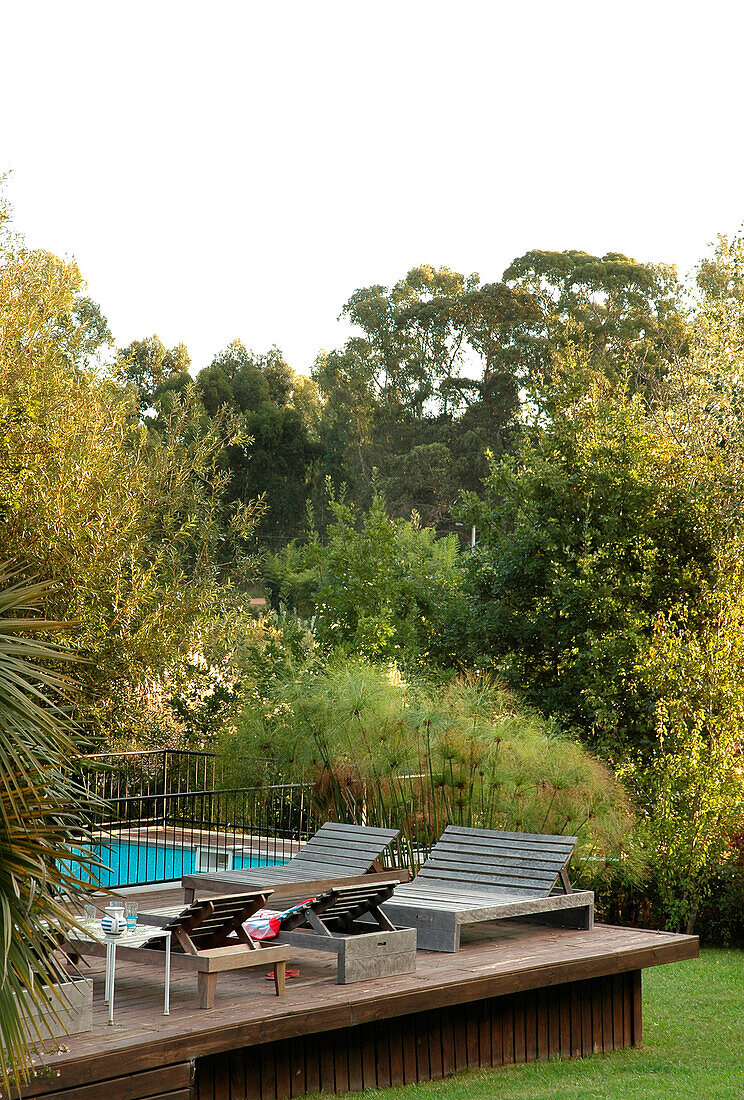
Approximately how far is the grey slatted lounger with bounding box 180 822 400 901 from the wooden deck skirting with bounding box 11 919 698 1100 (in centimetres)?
47

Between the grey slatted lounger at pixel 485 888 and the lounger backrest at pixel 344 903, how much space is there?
2.19 ft

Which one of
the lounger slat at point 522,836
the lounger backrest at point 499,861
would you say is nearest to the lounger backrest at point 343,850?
the lounger backrest at point 499,861

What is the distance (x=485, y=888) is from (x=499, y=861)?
0.22 meters

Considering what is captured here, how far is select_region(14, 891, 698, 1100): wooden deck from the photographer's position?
15.1ft

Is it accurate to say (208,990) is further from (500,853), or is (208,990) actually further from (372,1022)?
(500,853)

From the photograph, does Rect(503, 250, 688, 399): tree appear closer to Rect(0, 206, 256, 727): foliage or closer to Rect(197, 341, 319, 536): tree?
Rect(197, 341, 319, 536): tree

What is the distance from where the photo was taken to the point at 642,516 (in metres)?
12.5

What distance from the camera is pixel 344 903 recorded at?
5.91 meters

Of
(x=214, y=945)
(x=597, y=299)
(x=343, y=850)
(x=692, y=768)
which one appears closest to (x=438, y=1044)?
(x=214, y=945)

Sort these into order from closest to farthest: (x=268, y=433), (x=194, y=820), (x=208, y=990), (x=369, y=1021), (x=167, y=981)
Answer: (x=167, y=981)
(x=208, y=990)
(x=369, y=1021)
(x=194, y=820)
(x=268, y=433)

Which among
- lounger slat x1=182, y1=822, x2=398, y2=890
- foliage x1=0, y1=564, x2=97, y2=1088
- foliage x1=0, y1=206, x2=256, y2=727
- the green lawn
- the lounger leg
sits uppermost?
foliage x1=0, y1=206, x2=256, y2=727

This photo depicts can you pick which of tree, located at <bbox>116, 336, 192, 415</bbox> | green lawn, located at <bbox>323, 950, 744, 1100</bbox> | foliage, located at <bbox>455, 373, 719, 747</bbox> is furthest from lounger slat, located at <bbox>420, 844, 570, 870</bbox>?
tree, located at <bbox>116, 336, 192, 415</bbox>

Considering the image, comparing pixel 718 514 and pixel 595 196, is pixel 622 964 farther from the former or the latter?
pixel 595 196

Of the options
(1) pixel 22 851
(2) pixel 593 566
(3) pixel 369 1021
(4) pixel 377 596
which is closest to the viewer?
(1) pixel 22 851
